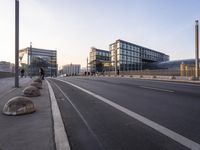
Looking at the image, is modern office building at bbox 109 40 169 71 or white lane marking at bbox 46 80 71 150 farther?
modern office building at bbox 109 40 169 71

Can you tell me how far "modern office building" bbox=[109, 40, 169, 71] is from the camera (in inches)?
4083

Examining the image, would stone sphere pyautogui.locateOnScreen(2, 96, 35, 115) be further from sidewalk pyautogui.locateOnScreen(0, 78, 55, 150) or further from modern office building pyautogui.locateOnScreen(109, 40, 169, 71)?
modern office building pyautogui.locateOnScreen(109, 40, 169, 71)

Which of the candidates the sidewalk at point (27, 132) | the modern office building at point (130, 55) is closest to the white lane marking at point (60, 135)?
the sidewalk at point (27, 132)

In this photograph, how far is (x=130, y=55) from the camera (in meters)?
118

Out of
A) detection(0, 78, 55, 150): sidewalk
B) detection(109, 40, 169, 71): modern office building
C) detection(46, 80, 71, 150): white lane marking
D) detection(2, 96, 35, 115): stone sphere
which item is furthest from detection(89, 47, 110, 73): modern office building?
detection(46, 80, 71, 150): white lane marking

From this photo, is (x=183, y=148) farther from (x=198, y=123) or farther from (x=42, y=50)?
(x=42, y=50)

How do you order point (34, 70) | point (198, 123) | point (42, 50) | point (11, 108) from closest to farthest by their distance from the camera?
point (198, 123) → point (11, 108) → point (34, 70) → point (42, 50)

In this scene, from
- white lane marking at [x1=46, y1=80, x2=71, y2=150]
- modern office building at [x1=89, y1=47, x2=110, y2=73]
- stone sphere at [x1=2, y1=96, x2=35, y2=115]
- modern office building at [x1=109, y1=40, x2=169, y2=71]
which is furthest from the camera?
modern office building at [x1=89, y1=47, x2=110, y2=73]

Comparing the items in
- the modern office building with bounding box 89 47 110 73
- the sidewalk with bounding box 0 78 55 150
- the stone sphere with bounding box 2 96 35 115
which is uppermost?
the modern office building with bounding box 89 47 110 73

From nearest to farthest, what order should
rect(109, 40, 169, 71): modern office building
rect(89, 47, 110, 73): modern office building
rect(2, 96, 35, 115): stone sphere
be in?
rect(2, 96, 35, 115): stone sphere
rect(109, 40, 169, 71): modern office building
rect(89, 47, 110, 73): modern office building

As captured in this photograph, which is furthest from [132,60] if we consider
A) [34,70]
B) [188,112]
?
[188,112]

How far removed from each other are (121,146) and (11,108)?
397 cm

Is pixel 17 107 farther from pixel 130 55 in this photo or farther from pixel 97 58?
pixel 97 58

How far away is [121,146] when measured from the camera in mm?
4121
